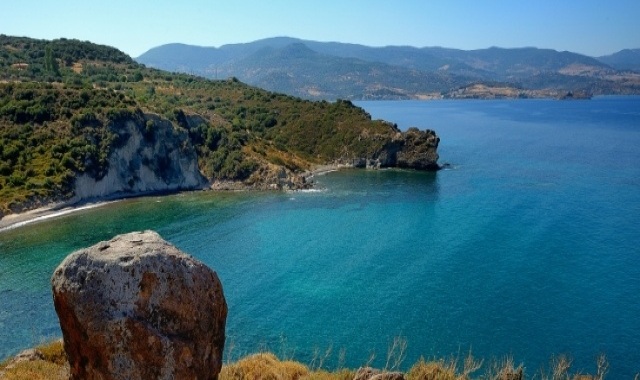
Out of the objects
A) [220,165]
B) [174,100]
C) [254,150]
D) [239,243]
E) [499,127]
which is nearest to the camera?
[239,243]

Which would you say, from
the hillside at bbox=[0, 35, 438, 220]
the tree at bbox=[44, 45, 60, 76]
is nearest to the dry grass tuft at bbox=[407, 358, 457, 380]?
the hillside at bbox=[0, 35, 438, 220]

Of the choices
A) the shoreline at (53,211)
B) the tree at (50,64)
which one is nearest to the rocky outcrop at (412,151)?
the shoreline at (53,211)

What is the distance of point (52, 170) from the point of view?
63.9m

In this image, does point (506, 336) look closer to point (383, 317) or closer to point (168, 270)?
point (383, 317)

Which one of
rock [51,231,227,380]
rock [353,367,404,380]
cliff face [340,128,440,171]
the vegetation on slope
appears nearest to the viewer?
rock [51,231,227,380]

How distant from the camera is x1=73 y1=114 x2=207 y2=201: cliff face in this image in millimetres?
70312

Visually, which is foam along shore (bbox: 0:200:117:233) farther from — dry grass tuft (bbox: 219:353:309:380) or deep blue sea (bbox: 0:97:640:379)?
dry grass tuft (bbox: 219:353:309:380)

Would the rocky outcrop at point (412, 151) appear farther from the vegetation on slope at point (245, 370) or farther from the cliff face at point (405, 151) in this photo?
the vegetation on slope at point (245, 370)

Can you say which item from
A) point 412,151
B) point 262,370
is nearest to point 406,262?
point 262,370

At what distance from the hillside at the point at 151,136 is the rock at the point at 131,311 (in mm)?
56134

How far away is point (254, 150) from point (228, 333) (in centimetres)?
5868

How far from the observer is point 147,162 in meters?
74.9

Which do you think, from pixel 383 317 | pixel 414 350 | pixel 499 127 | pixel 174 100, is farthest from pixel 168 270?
pixel 499 127

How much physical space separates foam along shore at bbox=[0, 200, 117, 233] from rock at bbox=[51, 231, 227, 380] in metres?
53.1
